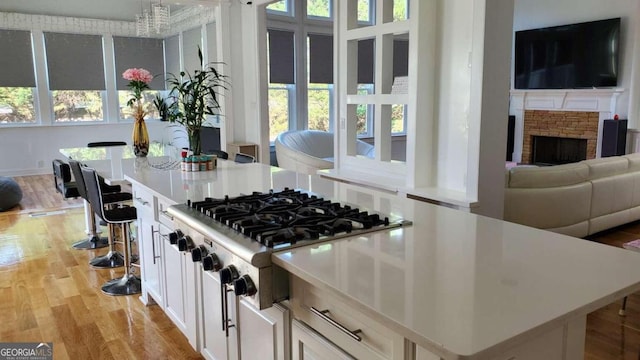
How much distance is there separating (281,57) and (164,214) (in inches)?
230

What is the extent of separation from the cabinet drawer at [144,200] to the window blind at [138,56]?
274 inches

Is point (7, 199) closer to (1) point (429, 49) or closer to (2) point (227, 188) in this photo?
(2) point (227, 188)

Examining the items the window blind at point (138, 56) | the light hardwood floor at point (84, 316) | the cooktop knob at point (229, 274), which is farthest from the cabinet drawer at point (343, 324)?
the window blind at point (138, 56)

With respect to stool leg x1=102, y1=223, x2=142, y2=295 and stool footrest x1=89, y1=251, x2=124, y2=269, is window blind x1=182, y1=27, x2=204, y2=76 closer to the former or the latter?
stool footrest x1=89, y1=251, x2=124, y2=269

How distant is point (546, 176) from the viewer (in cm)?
426

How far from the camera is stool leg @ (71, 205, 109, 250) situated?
4.69 meters

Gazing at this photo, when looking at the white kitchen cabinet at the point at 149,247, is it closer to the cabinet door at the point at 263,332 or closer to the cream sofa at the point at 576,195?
the cabinet door at the point at 263,332

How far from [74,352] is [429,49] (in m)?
2.83

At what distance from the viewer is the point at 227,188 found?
8.98 feet

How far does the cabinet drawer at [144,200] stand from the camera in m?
2.85

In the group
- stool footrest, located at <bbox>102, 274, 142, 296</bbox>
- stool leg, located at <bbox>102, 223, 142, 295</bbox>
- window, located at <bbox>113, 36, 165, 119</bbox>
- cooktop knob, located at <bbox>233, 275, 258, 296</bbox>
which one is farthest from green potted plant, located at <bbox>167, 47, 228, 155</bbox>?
window, located at <bbox>113, 36, 165, 119</bbox>

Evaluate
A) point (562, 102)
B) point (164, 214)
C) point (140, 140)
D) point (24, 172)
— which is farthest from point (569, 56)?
point (24, 172)

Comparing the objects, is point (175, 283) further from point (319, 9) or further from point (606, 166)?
point (319, 9)

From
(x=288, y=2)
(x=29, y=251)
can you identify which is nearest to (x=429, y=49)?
(x=29, y=251)
